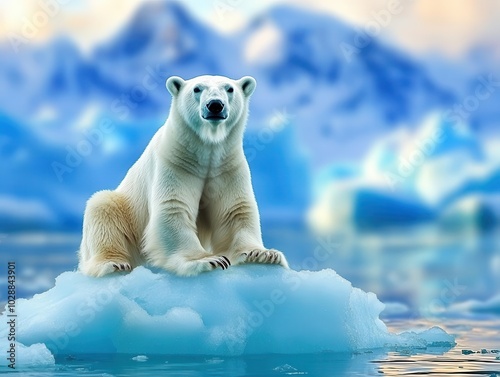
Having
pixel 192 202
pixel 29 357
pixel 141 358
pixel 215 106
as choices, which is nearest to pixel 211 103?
pixel 215 106

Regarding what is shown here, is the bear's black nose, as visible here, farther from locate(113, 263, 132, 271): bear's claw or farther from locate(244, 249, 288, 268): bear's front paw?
locate(113, 263, 132, 271): bear's claw

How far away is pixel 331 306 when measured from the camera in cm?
995

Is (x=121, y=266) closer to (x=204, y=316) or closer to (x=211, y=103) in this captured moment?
(x=204, y=316)

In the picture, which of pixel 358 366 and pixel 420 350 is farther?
pixel 420 350

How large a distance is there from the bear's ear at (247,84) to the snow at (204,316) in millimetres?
1829

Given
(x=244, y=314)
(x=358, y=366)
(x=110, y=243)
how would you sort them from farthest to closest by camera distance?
(x=110, y=243) → (x=244, y=314) → (x=358, y=366)

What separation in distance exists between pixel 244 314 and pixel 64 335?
1.81 m

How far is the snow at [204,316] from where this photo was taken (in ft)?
31.1

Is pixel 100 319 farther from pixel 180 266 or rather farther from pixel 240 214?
pixel 240 214

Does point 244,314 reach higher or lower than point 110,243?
lower

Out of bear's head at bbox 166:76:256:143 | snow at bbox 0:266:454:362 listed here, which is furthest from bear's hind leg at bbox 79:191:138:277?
bear's head at bbox 166:76:256:143

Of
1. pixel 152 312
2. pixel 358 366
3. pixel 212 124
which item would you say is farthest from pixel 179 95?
pixel 358 366

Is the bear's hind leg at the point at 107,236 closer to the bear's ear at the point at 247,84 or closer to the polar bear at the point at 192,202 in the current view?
the polar bear at the point at 192,202

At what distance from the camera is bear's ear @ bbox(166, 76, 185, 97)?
33.1 feet
